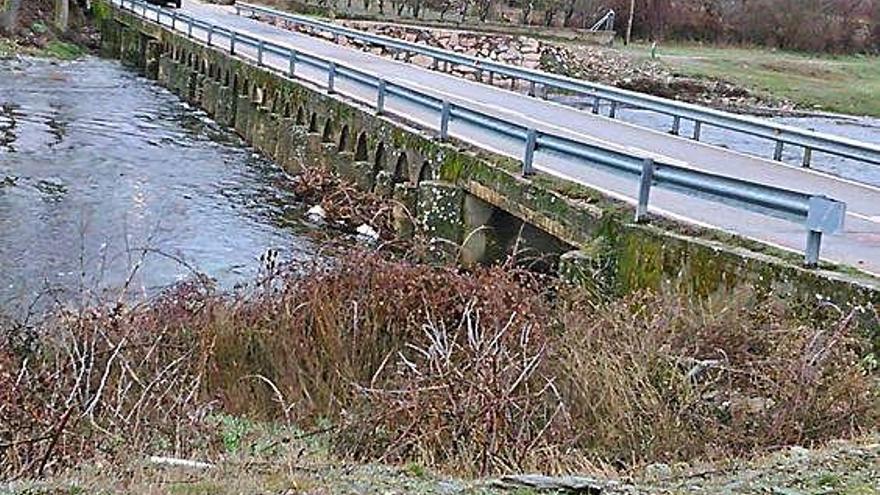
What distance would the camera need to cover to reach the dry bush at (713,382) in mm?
8078

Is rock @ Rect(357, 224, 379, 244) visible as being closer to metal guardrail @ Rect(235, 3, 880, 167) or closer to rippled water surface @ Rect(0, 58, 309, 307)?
rippled water surface @ Rect(0, 58, 309, 307)

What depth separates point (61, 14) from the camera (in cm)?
5134

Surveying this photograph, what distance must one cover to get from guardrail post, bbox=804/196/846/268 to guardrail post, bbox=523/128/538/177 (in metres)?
5.34

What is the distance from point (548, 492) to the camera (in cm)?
638

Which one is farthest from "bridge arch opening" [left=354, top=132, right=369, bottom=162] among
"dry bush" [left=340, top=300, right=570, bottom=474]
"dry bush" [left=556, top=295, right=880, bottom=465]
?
"dry bush" [left=340, top=300, right=570, bottom=474]

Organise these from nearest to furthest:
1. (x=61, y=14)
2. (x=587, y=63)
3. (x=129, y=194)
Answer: (x=129, y=194), (x=61, y=14), (x=587, y=63)

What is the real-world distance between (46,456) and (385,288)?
5.08m

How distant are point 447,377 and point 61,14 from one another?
4699 cm

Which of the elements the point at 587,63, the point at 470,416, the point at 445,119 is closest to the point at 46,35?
the point at 587,63

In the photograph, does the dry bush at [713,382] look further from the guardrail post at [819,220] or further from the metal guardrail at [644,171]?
the metal guardrail at [644,171]

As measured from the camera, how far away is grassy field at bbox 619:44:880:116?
52.2 m

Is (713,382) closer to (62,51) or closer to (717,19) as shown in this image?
(62,51)

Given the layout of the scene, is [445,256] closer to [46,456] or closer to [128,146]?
[46,456]

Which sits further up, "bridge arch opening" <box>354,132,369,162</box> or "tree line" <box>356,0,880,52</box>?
"tree line" <box>356,0,880,52</box>
